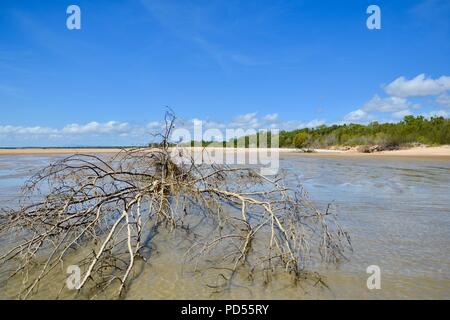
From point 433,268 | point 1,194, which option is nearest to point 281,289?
point 433,268

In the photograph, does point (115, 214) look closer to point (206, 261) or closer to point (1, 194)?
point (206, 261)

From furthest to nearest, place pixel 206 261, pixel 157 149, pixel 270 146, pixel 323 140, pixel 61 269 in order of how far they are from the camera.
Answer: pixel 270 146 → pixel 323 140 → pixel 157 149 → pixel 206 261 → pixel 61 269

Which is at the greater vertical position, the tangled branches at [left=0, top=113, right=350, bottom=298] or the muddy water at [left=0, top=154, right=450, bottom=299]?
the tangled branches at [left=0, top=113, right=350, bottom=298]

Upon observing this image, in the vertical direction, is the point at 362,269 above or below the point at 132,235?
below

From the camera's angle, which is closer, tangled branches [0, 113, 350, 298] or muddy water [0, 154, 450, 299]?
muddy water [0, 154, 450, 299]

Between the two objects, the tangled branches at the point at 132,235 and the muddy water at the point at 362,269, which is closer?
the muddy water at the point at 362,269

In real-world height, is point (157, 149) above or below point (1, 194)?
above

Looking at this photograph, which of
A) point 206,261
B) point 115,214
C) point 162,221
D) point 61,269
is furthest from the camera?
point 115,214

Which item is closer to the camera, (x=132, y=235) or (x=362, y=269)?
(x=362, y=269)

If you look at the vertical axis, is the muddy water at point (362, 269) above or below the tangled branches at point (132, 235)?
below

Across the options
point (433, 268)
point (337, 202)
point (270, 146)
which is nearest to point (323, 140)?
point (270, 146)

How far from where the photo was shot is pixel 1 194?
8805 millimetres

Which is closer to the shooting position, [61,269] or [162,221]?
[61,269]
